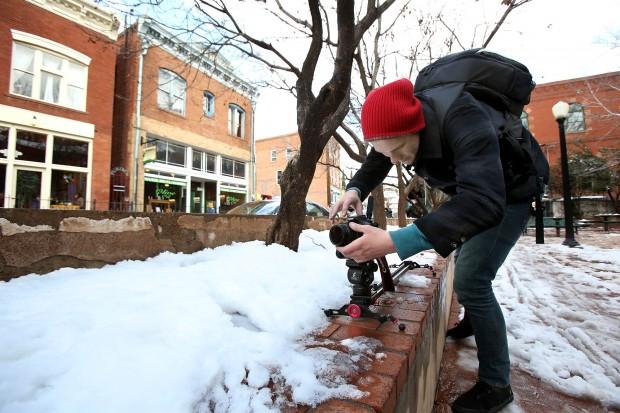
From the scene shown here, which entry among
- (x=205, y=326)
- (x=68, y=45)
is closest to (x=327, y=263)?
(x=205, y=326)

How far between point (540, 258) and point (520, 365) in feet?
18.5

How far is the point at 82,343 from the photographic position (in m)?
1.01

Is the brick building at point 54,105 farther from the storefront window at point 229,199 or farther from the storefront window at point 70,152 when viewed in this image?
the storefront window at point 229,199

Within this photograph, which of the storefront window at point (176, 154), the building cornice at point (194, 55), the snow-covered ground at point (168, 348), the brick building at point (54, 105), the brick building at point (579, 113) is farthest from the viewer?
the brick building at point (579, 113)

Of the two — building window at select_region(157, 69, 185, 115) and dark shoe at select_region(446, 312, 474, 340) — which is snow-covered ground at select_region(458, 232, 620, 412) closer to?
dark shoe at select_region(446, 312, 474, 340)

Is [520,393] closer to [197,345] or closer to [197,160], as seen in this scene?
[197,345]

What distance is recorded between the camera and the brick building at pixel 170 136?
12898mm

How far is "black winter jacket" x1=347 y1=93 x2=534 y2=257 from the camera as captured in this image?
106 cm

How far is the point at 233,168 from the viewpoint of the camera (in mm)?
18391

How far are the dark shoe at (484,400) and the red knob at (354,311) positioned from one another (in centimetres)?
74

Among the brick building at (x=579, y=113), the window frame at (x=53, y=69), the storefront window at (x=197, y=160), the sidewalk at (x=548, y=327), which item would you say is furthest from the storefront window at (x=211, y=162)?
the brick building at (x=579, y=113)

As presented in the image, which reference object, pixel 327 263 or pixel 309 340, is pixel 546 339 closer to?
pixel 327 263

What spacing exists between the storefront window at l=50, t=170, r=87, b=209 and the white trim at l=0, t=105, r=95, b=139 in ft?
4.84

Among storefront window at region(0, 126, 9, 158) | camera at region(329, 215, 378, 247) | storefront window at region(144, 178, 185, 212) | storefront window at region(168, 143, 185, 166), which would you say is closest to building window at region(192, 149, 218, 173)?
storefront window at region(168, 143, 185, 166)
